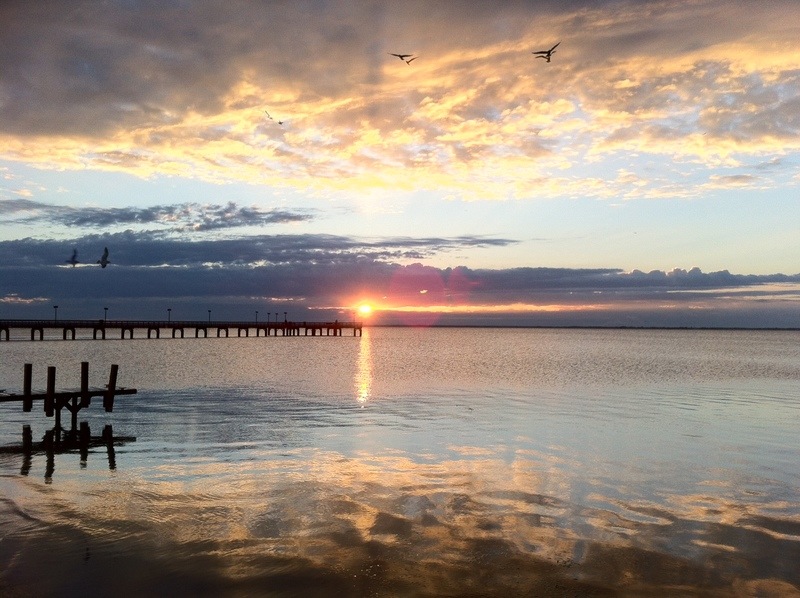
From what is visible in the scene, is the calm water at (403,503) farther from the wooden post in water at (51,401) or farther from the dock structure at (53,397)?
the dock structure at (53,397)

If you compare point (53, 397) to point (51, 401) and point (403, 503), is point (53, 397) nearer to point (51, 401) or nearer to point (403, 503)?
point (51, 401)

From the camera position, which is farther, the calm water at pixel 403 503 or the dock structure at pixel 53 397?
the dock structure at pixel 53 397

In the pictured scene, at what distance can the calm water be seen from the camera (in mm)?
10211

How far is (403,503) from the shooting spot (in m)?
14.2

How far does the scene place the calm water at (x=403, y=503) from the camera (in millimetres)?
10211

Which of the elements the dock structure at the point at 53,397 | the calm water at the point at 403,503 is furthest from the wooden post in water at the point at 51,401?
the calm water at the point at 403,503

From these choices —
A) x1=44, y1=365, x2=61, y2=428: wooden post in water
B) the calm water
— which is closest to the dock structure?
x1=44, y1=365, x2=61, y2=428: wooden post in water

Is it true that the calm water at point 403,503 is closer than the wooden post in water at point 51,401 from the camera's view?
Yes

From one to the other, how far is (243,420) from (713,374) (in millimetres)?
46187

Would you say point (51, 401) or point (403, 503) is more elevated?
point (403, 503)

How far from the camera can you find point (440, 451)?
20266 millimetres

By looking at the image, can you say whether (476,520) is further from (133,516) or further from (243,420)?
(243,420)

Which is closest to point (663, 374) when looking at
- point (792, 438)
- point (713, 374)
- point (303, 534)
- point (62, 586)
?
point (713, 374)

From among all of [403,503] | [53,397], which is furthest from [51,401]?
[403,503]
